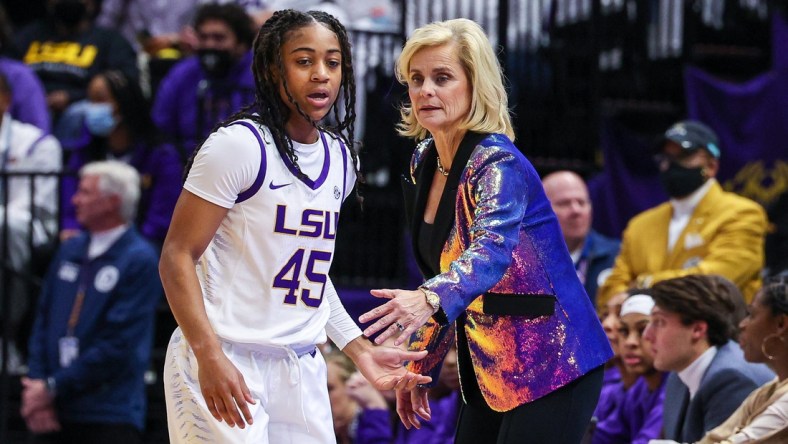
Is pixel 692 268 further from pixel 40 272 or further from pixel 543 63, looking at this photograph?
pixel 40 272

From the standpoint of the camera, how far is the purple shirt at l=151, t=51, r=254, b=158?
7777 mm

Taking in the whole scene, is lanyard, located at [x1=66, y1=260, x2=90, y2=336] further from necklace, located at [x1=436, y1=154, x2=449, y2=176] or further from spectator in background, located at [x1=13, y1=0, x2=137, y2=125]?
necklace, located at [x1=436, y1=154, x2=449, y2=176]

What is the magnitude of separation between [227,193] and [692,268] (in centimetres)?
376

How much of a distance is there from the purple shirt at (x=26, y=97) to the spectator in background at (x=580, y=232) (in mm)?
3267

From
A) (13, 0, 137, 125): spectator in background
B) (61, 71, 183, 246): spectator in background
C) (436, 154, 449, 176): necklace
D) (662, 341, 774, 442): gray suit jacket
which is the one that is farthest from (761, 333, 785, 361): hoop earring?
(13, 0, 137, 125): spectator in background

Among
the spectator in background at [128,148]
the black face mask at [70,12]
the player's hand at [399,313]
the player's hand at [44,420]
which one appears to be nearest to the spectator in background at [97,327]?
the player's hand at [44,420]

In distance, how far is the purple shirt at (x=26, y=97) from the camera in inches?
332

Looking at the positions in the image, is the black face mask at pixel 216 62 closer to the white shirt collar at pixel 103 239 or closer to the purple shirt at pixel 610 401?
the white shirt collar at pixel 103 239

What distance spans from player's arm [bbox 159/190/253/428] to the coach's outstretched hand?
430 millimetres

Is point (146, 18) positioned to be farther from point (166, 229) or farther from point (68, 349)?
point (68, 349)

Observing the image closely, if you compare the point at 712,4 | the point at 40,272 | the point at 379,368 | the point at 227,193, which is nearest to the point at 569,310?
the point at 379,368

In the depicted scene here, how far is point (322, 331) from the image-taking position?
3896 millimetres

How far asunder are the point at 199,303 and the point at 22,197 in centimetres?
481

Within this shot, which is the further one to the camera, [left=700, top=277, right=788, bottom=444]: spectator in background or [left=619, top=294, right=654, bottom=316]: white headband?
[left=619, top=294, right=654, bottom=316]: white headband
